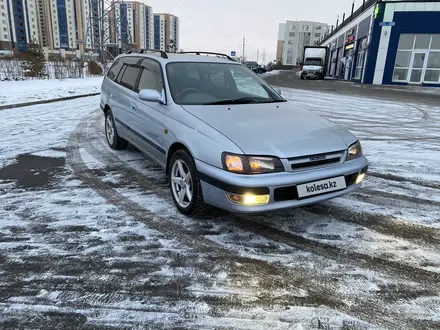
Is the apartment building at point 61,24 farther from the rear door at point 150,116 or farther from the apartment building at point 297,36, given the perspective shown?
the rear door at point 150,116

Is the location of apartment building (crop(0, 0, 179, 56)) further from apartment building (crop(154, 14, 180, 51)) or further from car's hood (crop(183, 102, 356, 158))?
car's hood (crop(183, 102, 356, 158))

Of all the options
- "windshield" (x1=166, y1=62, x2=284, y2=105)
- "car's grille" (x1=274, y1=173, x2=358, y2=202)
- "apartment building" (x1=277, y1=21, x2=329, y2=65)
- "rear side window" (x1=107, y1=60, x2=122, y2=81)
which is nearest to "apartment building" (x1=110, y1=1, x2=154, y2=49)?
"apartment building" (x1=277, y1=21, x2=329, y2=65)

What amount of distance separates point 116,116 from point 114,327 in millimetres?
3923

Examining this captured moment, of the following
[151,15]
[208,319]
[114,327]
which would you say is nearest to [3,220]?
[114,327]

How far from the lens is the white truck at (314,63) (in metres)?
34.3

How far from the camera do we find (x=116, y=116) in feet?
17.9

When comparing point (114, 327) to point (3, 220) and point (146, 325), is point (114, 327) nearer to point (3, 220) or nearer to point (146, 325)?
point (146, 325)

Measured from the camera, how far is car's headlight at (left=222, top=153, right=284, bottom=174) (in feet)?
9.61

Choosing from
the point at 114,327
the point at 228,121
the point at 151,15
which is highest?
the point at 151,15

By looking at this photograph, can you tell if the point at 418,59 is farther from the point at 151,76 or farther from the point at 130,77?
the point at 151,76

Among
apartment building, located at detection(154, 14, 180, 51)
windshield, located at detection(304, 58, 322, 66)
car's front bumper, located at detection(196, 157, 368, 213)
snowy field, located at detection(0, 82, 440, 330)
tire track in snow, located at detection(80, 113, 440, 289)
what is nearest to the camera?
snowy field, located at detection(0, 82, 440, 330)

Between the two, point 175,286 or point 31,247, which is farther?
point 31,247

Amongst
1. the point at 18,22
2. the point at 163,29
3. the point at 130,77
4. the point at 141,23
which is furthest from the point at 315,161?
the point at 18,22

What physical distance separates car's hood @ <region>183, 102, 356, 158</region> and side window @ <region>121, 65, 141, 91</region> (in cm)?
156
